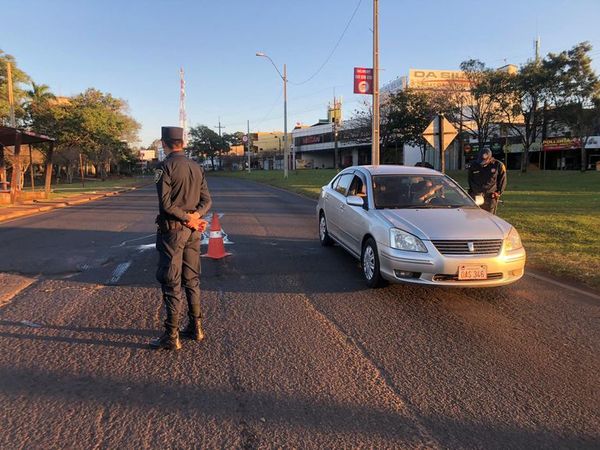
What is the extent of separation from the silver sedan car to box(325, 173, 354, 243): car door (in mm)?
373

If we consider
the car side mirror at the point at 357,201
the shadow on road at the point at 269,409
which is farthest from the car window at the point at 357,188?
the shadow on road at the point at 269,409

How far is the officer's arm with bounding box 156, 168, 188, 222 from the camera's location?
13.2 feet

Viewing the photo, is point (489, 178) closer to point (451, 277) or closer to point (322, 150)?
point (451, 277)

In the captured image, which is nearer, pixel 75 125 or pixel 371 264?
pixel 371 264

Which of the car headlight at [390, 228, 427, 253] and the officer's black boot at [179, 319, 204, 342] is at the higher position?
the car headlight at [390, 228, 427, 253]

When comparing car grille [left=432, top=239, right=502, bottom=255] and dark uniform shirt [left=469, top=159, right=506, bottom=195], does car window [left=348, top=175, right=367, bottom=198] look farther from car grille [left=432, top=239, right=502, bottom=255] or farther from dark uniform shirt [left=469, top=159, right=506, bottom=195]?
dark uniform shirt [left=469, top=159, right=506, bottom=195]

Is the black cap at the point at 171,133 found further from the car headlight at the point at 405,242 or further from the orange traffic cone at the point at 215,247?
the orange traffic cone at the point at 215,247

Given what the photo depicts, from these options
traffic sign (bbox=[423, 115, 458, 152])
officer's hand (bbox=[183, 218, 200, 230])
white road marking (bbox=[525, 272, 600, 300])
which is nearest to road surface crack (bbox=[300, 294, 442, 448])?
officer's hand (bbox=[183, 218, 200, 230])

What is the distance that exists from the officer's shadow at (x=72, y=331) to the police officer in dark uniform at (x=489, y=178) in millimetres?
6409

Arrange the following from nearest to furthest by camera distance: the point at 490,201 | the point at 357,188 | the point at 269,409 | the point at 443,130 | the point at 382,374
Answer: the point at 269,409 < the point at 382,374 < the point at 357,188 < the point at 490,201 < the point at 443,130

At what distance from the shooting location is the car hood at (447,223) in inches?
219

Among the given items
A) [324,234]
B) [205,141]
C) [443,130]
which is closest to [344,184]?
[324,234]

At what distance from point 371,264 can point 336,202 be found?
7.69 feet

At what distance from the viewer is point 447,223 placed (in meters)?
5.84
